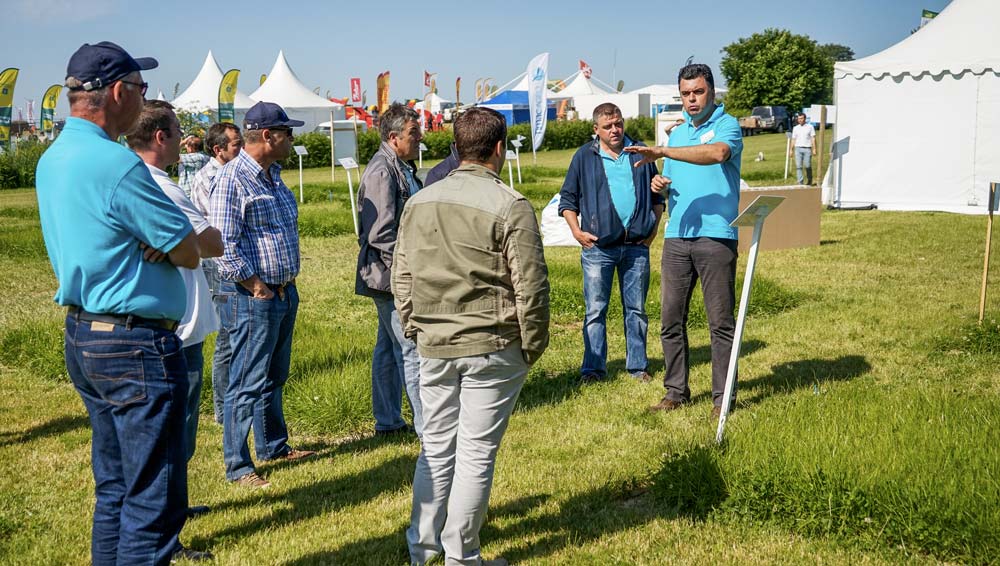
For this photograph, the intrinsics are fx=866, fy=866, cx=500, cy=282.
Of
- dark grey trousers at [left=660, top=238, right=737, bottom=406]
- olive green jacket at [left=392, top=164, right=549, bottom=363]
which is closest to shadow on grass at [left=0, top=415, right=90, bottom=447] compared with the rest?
olive green jacket at [left=392, top=164, right=549, bottom=363]

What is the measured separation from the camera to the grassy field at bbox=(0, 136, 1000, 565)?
380cm

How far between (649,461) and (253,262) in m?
2.44

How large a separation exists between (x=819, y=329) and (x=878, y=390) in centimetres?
299

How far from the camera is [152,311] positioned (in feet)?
9.77

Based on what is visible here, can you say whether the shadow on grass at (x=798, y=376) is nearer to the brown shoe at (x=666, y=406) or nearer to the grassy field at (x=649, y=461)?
the grassy field at (x=649, y=461)

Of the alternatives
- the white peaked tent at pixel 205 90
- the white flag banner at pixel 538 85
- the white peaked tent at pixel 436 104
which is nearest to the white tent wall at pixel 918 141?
the white flag banner at pixel 538 85

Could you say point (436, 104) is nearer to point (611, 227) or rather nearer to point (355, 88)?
point (355, 88)

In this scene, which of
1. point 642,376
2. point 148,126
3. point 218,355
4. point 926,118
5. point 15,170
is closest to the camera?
point 148,126

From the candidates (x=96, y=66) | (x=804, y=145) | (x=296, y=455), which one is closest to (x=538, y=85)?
(x=804, y=145)

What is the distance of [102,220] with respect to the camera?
9.33 ft

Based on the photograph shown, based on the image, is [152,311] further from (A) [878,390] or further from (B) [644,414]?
(A) [878,390]

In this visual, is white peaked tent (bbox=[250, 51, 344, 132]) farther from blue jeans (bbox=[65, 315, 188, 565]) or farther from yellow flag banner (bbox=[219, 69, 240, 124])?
blue jeans (bbox=[65, 315, 188, 565])

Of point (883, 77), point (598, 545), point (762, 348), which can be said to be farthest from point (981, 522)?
point (883, 77)

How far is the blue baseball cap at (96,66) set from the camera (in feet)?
9.45
